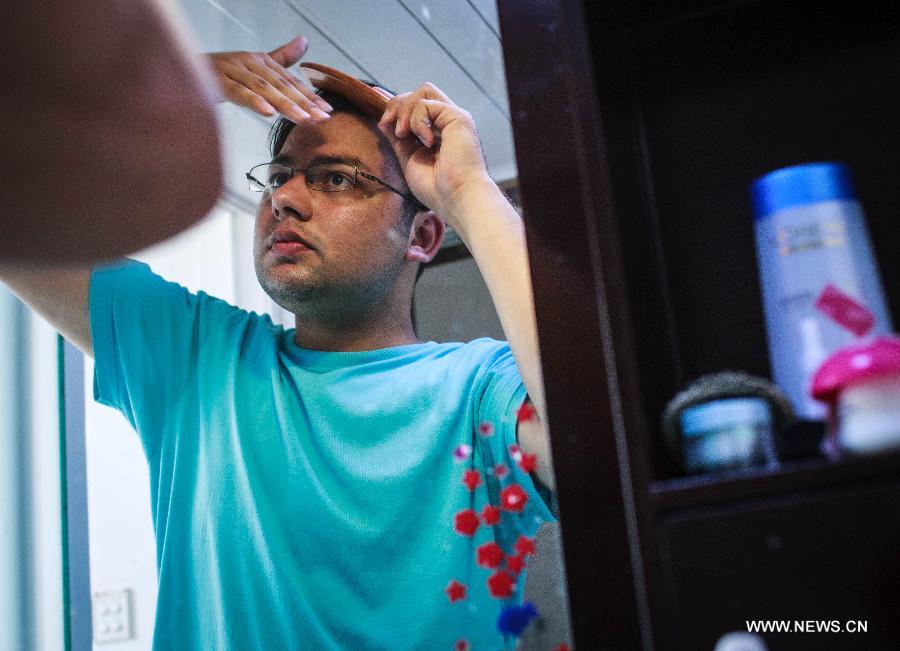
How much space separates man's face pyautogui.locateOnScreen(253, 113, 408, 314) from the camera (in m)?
0.79

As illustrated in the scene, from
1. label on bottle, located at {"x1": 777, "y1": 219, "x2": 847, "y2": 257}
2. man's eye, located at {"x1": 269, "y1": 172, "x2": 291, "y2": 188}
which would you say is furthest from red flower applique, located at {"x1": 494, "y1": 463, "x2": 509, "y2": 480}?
man's eye, located at {"x1": 269, "y1": 172, "x2": 291, "y2": 188}

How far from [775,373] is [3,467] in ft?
2.76

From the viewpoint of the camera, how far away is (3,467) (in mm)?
907

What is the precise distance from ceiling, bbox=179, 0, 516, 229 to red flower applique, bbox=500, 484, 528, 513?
0.85 feet

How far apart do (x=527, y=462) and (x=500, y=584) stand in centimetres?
10

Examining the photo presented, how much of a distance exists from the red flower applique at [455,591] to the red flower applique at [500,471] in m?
0.09

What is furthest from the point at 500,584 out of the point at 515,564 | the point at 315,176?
the point at 315,176

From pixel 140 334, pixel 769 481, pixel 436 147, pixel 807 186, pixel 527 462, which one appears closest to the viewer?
pixel 769 481

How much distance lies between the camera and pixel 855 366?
0.45m

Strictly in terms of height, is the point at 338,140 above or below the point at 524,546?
above

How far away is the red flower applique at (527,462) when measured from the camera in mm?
624

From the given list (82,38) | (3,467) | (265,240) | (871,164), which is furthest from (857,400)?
(3,467)

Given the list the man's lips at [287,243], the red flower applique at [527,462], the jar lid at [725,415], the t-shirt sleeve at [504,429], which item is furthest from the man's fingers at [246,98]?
the jar lid at [725,415]

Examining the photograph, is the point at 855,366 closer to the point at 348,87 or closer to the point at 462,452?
the point at 462,452
